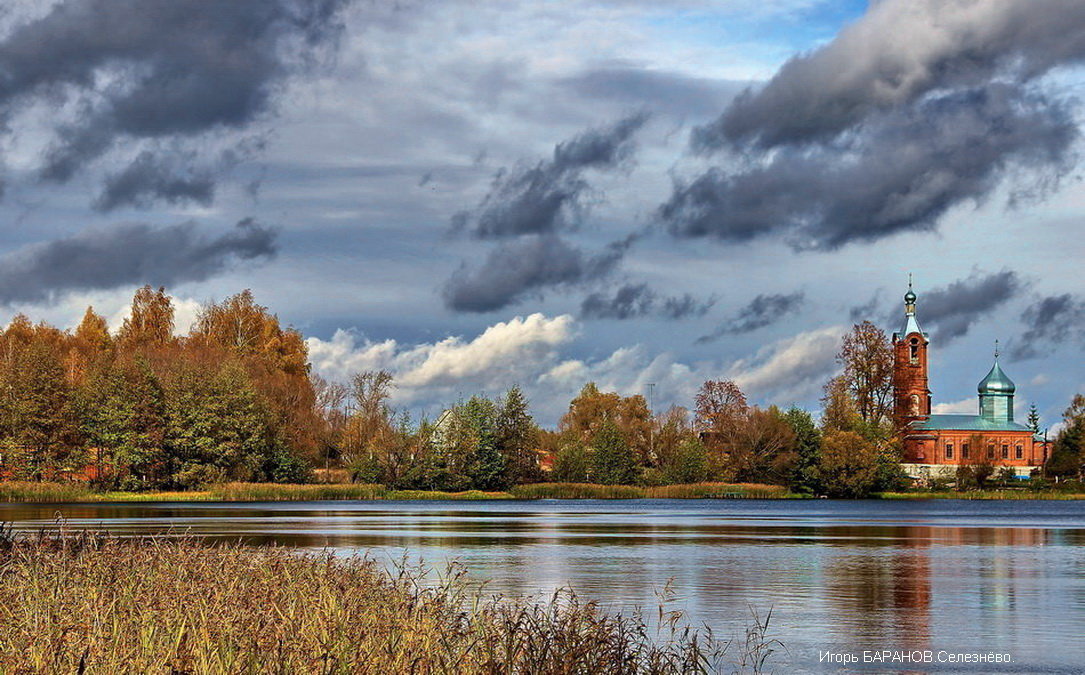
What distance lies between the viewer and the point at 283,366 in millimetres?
127875

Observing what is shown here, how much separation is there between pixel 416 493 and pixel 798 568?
7944cm

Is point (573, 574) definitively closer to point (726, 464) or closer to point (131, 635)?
point (131, 635)

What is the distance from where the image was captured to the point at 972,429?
564ft

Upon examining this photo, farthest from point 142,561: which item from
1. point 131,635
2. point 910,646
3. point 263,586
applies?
point 910,646

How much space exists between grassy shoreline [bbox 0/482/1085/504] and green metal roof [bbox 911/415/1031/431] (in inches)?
1547

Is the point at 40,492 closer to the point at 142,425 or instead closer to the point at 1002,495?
the point at 142,425

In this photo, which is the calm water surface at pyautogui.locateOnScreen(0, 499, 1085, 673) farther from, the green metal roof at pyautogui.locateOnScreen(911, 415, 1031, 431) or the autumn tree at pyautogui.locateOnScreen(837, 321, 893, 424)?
the green metal roof at pyautogui.locateOnScreen(911, 415, 1031, 431)

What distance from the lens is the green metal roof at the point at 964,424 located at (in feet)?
562

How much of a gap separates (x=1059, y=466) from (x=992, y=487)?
37.6 ft

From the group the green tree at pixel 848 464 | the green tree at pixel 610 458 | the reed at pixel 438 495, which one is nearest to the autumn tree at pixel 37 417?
the reed at pixel 438 495

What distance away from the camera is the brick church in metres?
168

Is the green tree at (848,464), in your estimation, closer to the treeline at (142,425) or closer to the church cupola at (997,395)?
the treeline at (142,425)

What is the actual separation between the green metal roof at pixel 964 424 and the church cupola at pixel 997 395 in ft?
6.41

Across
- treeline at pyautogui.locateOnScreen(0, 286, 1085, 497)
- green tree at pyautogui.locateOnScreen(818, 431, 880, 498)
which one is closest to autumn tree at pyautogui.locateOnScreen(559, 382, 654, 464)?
treeline at pyautogui.locateOnScreen(0, 286, 1085, 497)
